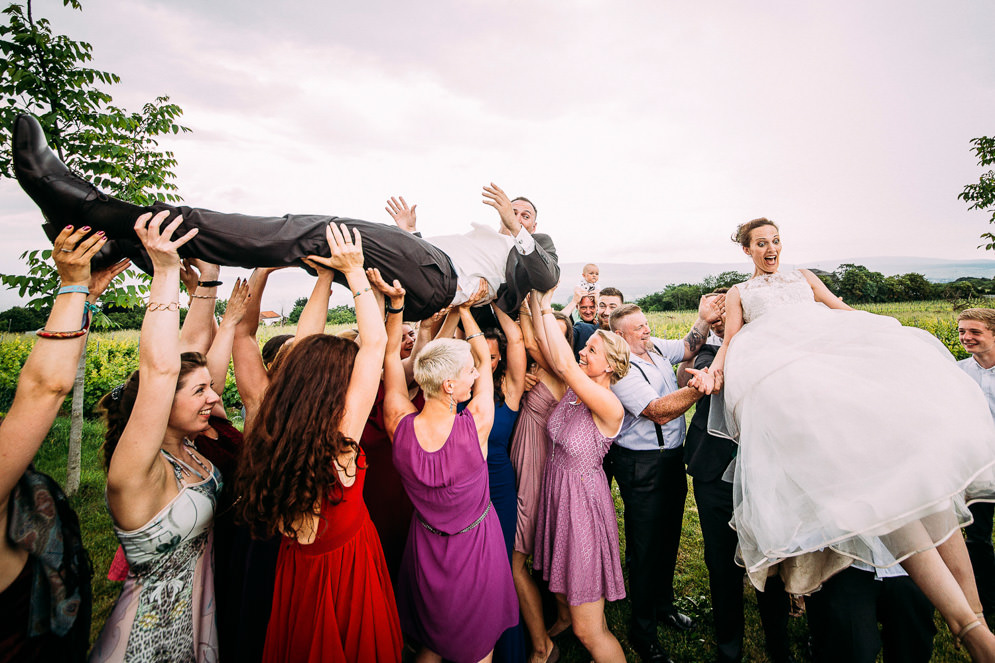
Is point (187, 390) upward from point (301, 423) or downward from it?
upward

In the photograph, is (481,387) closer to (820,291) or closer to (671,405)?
(671,405)

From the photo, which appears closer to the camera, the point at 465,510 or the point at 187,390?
the point at 187,390

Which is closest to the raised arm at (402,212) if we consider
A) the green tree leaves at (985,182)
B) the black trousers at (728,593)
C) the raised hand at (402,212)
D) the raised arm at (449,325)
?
the raised hand at (402,212)

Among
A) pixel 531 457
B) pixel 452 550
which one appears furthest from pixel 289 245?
pixel 531 457

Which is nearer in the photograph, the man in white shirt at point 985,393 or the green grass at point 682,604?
the green grass at point 682,604

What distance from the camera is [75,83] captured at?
453cm

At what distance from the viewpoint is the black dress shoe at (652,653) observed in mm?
3295

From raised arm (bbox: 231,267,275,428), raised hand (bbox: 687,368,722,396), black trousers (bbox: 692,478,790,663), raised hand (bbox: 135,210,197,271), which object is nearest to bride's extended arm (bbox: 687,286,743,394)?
raised hand (bbox: 687,368,722,396)

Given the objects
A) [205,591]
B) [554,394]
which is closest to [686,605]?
[554,394]

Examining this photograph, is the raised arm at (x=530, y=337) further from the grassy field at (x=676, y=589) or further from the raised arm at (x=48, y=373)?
the raised arm at (x=48, y=373)

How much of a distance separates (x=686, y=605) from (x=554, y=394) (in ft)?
7.78

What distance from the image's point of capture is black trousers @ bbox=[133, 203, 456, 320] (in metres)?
2.43

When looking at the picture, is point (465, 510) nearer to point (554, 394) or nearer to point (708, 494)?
point (554, 394)

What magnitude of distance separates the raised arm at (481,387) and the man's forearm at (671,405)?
1.21 meters
